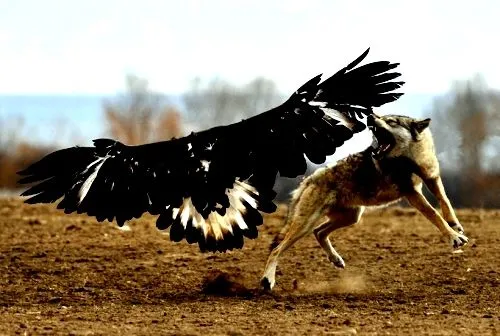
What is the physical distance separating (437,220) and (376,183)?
0.76 metres

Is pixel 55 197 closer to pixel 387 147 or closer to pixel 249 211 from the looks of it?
pixel 249 211

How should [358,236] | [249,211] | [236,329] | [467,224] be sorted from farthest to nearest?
[467,224], [358,236], [249,211], [236,329]

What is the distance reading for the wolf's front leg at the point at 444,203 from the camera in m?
8.79

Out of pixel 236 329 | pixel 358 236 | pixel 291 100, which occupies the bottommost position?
pixel 236 329

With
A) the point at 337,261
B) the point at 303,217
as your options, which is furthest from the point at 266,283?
the point at 337,261

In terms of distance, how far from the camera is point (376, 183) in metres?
9.16

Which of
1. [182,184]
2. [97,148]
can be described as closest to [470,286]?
[182,184]

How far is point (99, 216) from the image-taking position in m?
7.35

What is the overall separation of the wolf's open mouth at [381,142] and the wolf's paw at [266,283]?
1462mm

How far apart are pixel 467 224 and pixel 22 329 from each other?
21.7 ft

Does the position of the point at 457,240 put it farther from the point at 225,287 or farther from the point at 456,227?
the point at 225,287

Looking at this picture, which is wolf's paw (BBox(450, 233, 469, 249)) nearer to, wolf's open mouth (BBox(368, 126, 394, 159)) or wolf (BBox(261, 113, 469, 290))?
wolf (BBox(261, 113, 469, 290))

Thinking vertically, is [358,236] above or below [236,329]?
above

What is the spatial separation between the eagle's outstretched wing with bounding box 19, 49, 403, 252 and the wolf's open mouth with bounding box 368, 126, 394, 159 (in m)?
1.65
